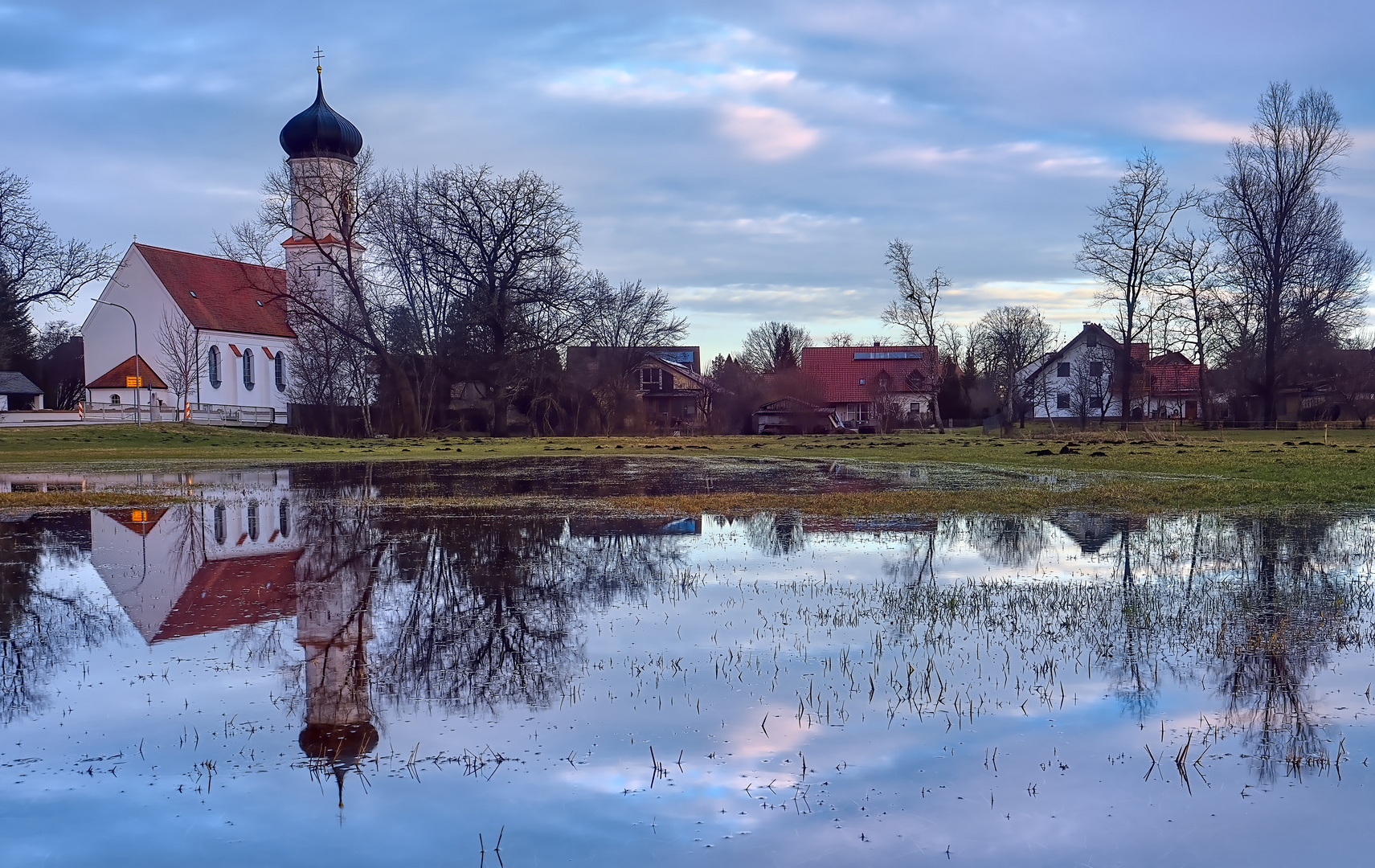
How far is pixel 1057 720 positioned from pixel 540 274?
5521 centimetres

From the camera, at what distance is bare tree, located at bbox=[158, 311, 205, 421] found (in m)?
71.9

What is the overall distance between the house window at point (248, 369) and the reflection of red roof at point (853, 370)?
41209mm

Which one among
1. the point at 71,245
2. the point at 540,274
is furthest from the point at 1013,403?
the point at 71,245

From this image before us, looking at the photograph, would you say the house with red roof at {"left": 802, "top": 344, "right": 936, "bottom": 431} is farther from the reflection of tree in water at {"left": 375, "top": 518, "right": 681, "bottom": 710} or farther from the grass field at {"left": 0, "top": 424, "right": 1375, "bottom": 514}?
the reflection of tree in water at {"left": 375, "top": 518, "right": 681, "bottom": 710}

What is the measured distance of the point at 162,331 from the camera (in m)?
76.3

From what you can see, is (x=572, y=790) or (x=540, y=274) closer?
(x=572, y=790)

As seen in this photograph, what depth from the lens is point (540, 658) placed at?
768cm

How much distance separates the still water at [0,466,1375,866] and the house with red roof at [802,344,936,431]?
3024 inches

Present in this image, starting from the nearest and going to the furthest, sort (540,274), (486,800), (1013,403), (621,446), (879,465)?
(486,800) < (879,465) < (621,446) < (540,274) < (1013,403)

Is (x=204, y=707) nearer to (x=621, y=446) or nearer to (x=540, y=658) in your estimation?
(x=540, y=658)

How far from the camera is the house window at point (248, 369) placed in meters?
81.2

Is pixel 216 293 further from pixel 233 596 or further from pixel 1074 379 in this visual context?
pixel 233 596

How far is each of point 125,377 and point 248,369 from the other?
27.6ft

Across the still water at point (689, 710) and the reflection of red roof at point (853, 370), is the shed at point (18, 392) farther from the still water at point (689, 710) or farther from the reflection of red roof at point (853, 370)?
the still water at point (689, 710)
